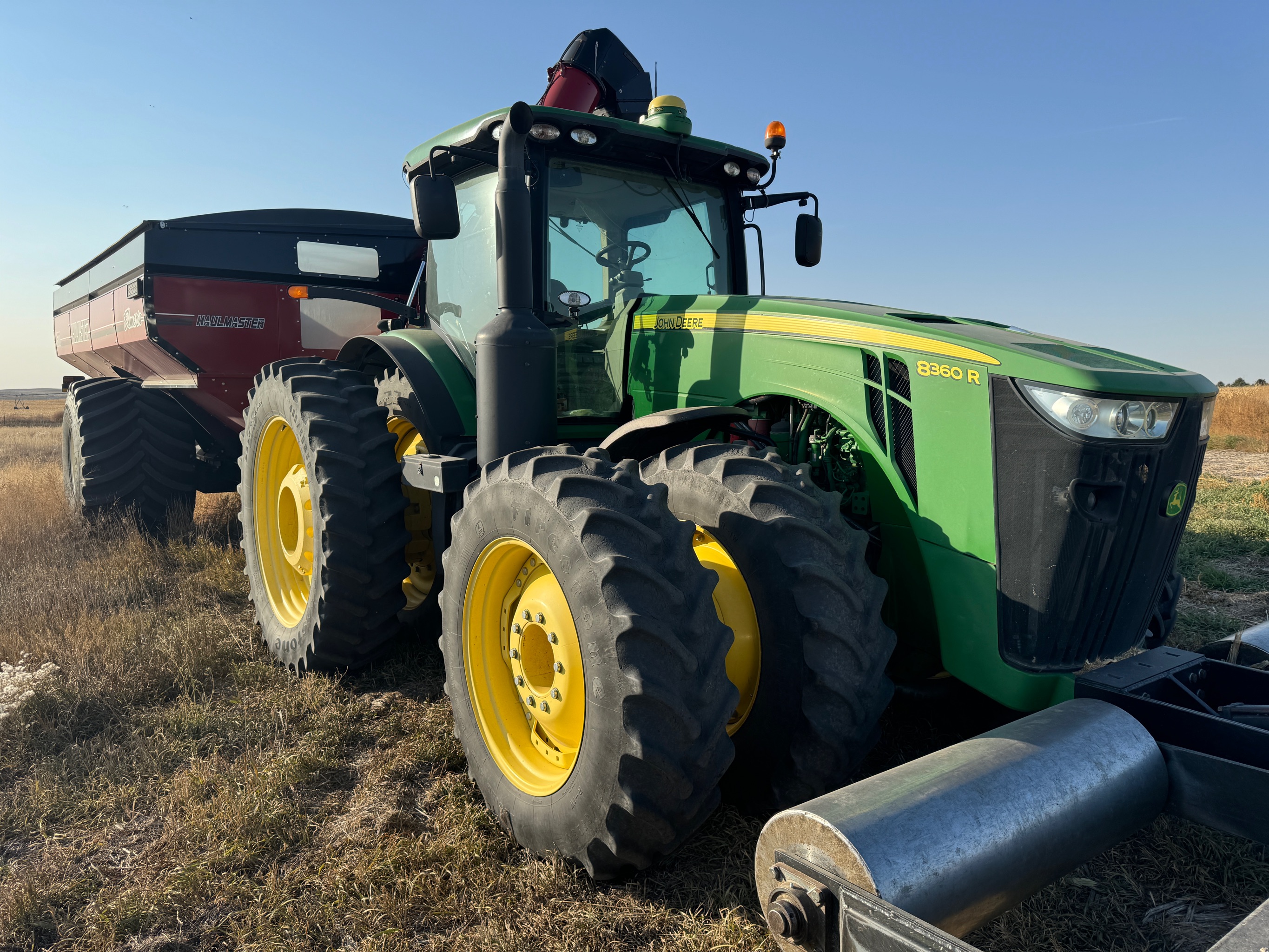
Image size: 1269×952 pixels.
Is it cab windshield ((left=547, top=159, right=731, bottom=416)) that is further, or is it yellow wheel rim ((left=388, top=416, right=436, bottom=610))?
yellow wheel rim ((left=388, top=416, right=436, bottom=610))

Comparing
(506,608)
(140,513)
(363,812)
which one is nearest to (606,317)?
(506,608)

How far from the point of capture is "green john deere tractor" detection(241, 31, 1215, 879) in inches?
89.4

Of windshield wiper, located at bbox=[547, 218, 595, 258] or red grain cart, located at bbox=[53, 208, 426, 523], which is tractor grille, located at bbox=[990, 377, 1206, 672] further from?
red grain cart, located at bbox=[53, 208, 426, 523]

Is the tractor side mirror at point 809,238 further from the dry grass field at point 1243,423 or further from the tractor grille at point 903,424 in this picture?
the dry grass field at point 1243,423

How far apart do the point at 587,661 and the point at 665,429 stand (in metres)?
1.15

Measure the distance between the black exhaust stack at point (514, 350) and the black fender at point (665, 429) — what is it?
0.31 m

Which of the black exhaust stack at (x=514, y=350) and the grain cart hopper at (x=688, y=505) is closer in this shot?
the grain cart hopper at (x=688, y=505)

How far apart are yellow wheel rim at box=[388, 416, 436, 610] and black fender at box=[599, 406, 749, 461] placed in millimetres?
1428

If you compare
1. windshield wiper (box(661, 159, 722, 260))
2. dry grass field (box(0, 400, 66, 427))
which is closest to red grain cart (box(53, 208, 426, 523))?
windshield wiper (box(661, 159, 722, 260))

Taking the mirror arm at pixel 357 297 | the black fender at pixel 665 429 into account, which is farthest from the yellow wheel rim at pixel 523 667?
the mirror arm at pixel 357 297

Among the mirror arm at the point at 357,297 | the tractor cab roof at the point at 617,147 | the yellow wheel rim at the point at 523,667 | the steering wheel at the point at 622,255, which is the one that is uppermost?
the tractor cab roof at the point at 617,147

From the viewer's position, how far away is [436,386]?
3.98m

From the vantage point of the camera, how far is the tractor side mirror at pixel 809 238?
14.1 ft

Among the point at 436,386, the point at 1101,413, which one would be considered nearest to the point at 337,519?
→ the point at 436,386
